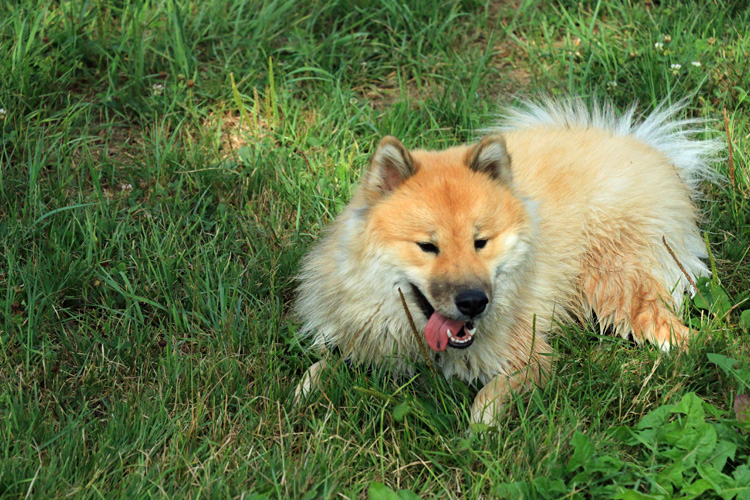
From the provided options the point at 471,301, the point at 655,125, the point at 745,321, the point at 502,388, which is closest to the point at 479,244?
the point at 471,301

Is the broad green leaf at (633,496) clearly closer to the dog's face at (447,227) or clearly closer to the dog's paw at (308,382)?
the dog's face at (447,227)

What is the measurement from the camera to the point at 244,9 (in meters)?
4.93

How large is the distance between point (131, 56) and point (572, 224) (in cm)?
275

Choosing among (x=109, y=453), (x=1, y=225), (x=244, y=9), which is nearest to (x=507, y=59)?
(x=244, y=9)

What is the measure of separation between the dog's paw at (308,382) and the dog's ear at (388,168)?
78 centimetres

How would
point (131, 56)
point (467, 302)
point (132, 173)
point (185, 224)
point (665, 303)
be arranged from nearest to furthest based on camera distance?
point (467, 302), point (665, 303), point (185, 224), point (132, 173), point (131, 56)

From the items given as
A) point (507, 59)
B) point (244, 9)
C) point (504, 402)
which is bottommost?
point (504, 402)

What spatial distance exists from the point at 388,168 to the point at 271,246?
1.09 metres

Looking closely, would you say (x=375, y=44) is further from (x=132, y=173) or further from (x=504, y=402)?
(x=504, y=402)

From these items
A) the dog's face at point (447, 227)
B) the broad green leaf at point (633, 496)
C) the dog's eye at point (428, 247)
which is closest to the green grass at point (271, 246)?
the broad green leaf at point (633, 496)

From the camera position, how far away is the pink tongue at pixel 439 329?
302 cm

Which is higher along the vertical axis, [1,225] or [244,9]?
[244,9]

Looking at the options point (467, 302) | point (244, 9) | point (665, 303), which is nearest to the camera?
point (467, 302)

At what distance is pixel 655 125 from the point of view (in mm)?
4297
